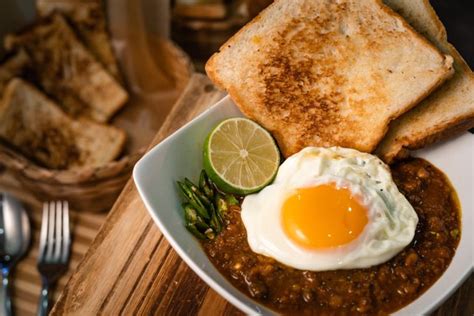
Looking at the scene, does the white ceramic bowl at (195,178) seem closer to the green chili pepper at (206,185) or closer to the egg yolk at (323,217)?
the green chili pepper at (206,185)

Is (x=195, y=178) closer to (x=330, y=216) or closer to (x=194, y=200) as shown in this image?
Answer: (x=194, y=200)

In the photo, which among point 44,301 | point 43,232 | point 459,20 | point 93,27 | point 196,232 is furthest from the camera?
point 459,20

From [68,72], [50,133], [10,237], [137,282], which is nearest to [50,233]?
[10,237]

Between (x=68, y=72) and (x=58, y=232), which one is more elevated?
(x=68, y=72)

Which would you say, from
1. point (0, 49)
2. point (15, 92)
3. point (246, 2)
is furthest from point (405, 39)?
point (0, 49)

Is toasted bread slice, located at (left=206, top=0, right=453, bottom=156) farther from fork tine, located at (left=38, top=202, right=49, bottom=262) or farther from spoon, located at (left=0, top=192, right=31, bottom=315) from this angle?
spoon, located at (left=0, top=192, right=31, bottom=315)

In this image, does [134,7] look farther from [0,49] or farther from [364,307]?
[364,307]

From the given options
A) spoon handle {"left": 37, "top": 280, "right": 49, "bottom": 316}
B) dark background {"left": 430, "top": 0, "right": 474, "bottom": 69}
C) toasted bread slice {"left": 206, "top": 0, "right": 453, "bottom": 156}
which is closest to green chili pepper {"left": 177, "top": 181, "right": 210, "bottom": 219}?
toasted bread slice {"left": 206, "top": 0, "right": 453, "bottom": 156}
